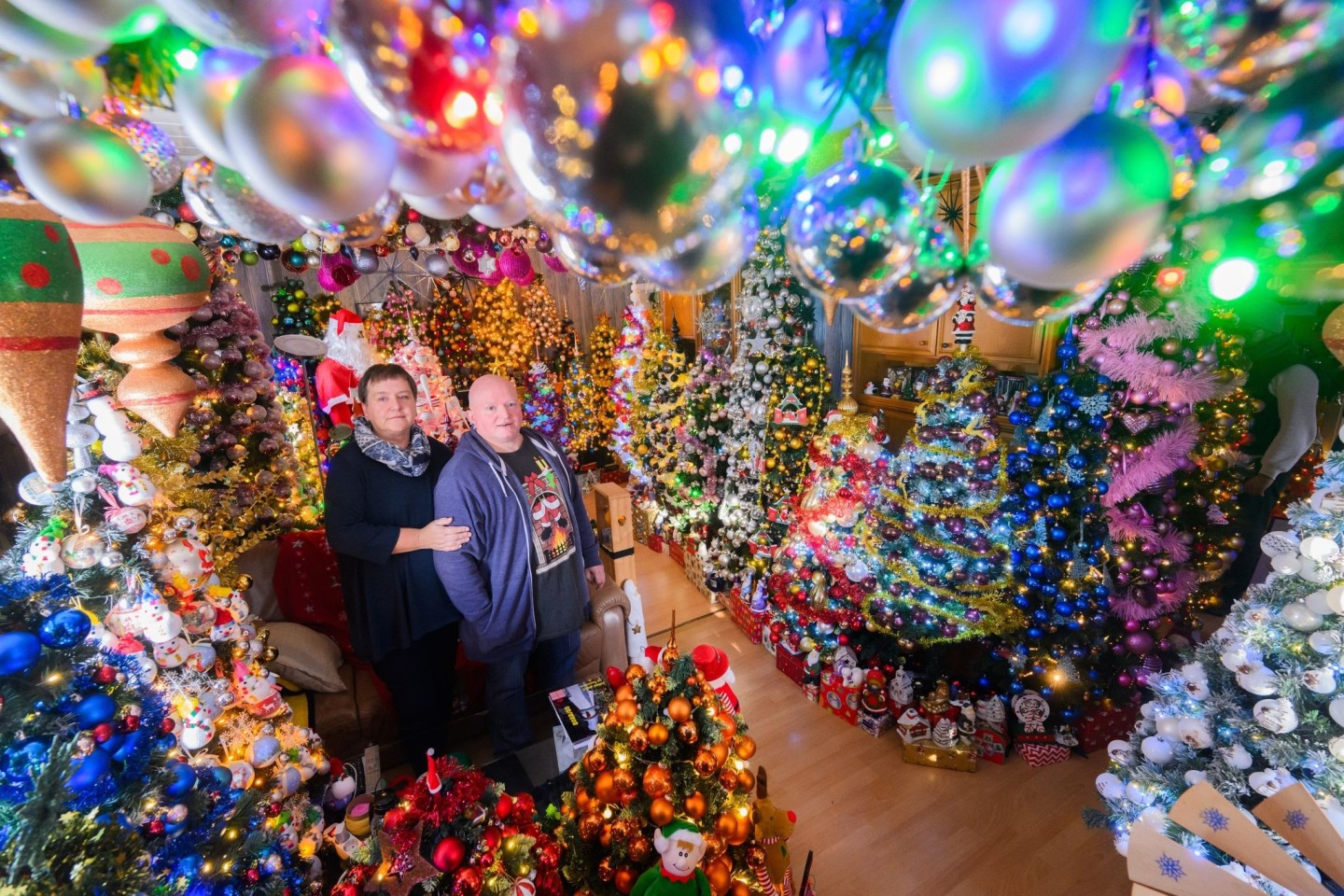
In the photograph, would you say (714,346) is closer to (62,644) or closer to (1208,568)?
(1208,568)

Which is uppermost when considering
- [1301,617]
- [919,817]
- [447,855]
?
[1301,617]

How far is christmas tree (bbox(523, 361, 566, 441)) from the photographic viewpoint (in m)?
5.12

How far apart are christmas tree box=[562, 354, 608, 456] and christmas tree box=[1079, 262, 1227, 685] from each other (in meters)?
3.98

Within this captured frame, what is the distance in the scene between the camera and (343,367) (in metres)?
3.67

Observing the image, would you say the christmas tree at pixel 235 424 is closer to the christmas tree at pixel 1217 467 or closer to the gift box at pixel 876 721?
the gift box at pixel 876 721

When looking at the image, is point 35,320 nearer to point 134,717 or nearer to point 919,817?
point 134,717

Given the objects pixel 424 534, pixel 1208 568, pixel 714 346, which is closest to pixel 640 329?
pixel 714 346

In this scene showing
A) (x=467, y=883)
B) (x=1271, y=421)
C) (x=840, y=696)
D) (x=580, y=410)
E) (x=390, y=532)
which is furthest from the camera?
(x=580, y=410)

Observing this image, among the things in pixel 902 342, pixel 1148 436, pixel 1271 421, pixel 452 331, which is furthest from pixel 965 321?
pixel 452 331

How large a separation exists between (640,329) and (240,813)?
364 cm

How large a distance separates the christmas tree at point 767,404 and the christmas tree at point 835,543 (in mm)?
313

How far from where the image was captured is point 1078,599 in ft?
7.24

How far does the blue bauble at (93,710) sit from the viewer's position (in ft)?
2.79

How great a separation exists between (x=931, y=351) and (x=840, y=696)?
2174 millimetres
